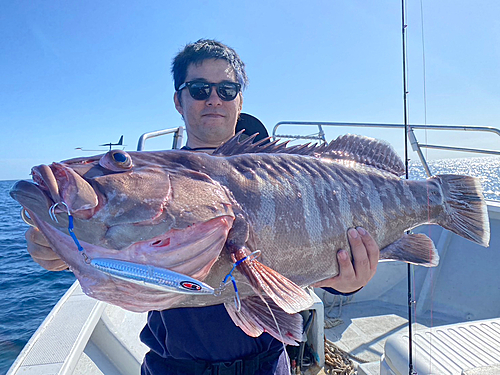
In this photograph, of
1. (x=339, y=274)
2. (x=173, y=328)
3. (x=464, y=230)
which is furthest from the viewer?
(x=464, y=230)

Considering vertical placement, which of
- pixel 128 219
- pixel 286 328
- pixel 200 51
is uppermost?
pixel 200 51

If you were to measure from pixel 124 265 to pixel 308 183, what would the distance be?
1.10 metres

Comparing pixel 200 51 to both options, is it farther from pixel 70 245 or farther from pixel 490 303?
pixel 490 303

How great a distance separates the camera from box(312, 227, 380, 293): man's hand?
185cm

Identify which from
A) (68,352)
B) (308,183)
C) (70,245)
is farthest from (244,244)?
(68,352)

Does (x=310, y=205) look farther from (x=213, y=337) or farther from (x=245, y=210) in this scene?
(x=213, y=337)

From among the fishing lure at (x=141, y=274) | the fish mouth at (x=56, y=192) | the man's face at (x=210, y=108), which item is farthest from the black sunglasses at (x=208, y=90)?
the fishing lure at (x=141, y=274)

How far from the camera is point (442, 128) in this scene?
489cm

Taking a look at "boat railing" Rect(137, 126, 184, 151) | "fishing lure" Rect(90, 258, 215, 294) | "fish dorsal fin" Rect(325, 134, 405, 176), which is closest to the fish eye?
"fishing lure" Rect(90, 258, 215, 294)

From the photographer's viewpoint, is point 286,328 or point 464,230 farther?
point 464,230

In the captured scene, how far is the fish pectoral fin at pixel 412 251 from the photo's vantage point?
6.95ft

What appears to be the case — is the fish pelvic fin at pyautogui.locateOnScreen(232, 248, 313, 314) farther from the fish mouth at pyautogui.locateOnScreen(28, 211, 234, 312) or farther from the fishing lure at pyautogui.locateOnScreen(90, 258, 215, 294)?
the fishing lure at pyautogui.locateOnScreen(90, 258, 215, 294)

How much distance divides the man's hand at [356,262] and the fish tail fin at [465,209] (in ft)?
2.59

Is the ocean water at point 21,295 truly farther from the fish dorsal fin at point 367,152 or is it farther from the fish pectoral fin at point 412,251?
the fish pectoral fin at point 412,251
